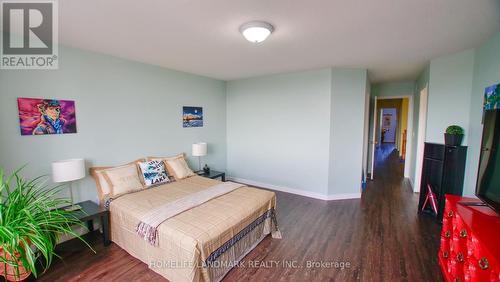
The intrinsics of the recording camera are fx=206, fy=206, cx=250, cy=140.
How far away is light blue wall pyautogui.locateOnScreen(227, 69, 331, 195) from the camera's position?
3871 mm

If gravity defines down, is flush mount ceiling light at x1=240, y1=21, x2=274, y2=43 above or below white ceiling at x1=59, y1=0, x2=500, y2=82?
below

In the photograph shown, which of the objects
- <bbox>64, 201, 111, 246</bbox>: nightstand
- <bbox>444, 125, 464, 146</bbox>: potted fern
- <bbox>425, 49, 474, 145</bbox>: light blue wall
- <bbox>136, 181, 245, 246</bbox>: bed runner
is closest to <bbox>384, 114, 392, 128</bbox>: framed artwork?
<bbox>425, 49, 474, 145</bbox>: light blue wall

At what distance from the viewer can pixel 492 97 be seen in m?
2.24

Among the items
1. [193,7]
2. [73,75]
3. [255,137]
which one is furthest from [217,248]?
[255,137]

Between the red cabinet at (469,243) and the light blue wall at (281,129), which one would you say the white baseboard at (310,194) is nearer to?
the light blue wall at (281,129)

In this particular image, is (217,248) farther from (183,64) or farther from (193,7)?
(183,64)

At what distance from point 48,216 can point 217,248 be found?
1382 mm

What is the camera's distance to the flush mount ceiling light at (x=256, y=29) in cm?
197

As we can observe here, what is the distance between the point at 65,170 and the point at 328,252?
10.1ft

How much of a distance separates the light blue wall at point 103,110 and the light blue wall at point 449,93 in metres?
4.11

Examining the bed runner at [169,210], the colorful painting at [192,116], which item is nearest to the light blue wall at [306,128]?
the colorful painting at [192,116]

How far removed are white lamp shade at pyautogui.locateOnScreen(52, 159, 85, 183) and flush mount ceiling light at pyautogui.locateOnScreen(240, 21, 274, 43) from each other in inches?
93.6

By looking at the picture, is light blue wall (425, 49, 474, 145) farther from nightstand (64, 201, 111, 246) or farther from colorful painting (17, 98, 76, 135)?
colorful painting (17, 98, 76, 135)

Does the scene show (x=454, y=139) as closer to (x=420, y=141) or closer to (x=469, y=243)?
(x=420, y=141)
